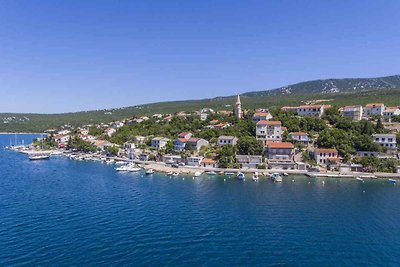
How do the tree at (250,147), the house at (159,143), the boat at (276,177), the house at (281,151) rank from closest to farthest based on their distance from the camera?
1. the boat at (276,177)
2. the house at (281,151)
3. the tree at (250,147)
4. the house at (159,143)

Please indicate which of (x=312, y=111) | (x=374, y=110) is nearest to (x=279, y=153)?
(x=312, y=111)

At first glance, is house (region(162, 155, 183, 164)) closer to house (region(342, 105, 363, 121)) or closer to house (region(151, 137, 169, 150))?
house (region(151, 137, 169, 150))

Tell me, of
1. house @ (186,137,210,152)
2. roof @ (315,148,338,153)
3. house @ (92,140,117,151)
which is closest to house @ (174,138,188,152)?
house @ (186,137,210,152)

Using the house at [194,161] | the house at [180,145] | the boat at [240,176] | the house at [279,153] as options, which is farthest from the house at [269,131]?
the boat at [240,176]

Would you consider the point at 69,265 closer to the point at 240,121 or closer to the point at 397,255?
the point at 397,255

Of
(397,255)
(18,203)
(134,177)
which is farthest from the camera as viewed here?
(134,177)

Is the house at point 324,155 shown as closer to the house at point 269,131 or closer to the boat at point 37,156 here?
the house at point 269,131

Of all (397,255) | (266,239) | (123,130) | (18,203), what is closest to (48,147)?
(123,130)
